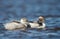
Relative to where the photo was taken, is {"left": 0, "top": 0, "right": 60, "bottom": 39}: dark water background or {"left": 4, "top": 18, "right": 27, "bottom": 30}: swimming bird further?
{"left": 4, "top": 18, "right": 27, "bottom": 30}: swimming bird

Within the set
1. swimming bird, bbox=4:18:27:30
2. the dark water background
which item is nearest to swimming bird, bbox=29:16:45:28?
the dark water background

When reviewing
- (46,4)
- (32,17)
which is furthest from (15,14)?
(46,4)

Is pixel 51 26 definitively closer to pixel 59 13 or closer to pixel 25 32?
pixel 25 32

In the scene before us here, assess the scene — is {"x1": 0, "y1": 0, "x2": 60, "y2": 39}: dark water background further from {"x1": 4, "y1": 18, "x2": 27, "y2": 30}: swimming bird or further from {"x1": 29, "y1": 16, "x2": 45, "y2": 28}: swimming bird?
{"x1": 4, "y1": 18, "x2": 27, "y2": 30}: swimming bird

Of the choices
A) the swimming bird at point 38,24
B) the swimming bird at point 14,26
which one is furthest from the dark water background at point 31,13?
the swimming bird at point 14,26

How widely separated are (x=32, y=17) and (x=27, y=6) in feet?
15.5

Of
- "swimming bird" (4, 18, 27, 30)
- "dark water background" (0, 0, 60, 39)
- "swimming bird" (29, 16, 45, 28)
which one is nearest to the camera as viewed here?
"dark water background" (0, 0, 60, 39)

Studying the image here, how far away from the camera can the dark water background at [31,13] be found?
1944 centimetres

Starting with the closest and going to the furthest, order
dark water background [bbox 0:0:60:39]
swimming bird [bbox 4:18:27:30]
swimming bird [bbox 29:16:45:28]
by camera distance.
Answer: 1. dark water background [bbox 0:0:60:39]
2. swimming bird [bbox 4:18:27:30]
3. swimming bird [bbox 29:16:45:28]

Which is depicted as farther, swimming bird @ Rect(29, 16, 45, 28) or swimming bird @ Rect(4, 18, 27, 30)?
swimming bird @ Rect(29, 16, 45, 28)

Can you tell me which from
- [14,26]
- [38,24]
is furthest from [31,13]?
[14,26]

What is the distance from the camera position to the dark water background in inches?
765

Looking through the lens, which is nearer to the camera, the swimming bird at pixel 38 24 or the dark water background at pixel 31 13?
the dark water background at pixel 31 13

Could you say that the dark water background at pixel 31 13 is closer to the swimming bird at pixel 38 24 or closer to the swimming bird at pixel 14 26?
the swimming bird at pixel 38 24
